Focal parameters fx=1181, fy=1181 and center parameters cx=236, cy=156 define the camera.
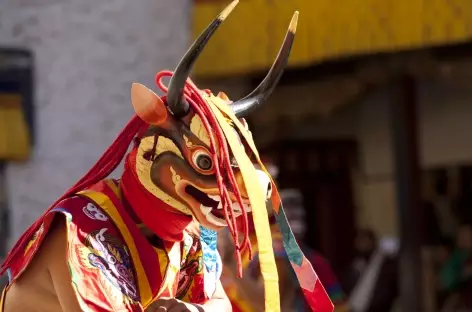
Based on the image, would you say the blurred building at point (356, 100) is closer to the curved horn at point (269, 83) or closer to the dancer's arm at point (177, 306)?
the curved horn at point (269, 83)

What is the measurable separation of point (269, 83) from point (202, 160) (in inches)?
14.6

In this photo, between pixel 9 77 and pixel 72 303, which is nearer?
pixel 72 303

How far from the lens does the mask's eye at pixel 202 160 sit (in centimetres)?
318

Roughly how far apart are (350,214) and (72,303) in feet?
26.8

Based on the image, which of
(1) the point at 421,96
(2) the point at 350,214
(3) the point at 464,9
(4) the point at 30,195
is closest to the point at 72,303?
(3) the point at 464,9

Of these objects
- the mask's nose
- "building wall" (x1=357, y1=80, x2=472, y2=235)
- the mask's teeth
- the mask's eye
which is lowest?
"building wall" (x1=357, y1=80, x2=472, y2=235)

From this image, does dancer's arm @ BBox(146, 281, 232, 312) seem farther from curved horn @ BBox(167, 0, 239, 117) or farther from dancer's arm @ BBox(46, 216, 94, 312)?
curved horn @ BBox(167, 0, 239, 117)

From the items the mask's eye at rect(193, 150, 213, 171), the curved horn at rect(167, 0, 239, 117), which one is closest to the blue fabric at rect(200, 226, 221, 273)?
the mask's eye at rect(193, 150, 213, 171)

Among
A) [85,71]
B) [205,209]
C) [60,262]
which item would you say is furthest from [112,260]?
[85,71]

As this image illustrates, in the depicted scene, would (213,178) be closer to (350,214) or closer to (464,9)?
(464,9)

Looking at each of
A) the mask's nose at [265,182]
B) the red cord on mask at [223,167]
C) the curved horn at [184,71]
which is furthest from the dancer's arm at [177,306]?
the curved horn at [184,71]

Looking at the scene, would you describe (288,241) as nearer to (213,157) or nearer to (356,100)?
(213,157)

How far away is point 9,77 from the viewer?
9.34 meters

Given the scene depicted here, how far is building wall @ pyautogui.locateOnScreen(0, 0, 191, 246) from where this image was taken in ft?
30.2
